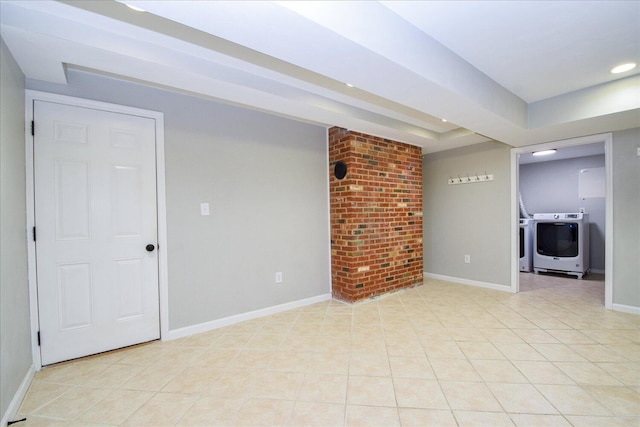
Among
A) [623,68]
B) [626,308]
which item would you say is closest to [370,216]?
[623,68]

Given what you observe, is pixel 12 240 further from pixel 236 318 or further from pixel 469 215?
pixel 469 215

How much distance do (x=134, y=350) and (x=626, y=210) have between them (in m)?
5.10

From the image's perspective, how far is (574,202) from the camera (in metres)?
5.14

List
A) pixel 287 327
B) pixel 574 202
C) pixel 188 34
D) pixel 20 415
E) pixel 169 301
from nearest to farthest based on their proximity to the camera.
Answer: pixel 20 415 → pixel 188 34 → pixel 169 301 → pixel 287 327 → pixel 574 202

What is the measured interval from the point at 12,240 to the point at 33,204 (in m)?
0.43

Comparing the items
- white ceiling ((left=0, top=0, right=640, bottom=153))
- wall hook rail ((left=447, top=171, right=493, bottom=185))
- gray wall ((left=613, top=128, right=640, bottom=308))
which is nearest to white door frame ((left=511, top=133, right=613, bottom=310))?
gray wall ((left=613, top=128, right=640, bottom=308))

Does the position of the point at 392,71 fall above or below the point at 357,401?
above

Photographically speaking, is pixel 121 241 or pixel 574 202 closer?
pixel 121 241

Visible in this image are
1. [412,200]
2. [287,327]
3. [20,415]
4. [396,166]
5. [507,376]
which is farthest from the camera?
[412,200]

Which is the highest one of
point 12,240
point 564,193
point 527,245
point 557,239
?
point 564,193

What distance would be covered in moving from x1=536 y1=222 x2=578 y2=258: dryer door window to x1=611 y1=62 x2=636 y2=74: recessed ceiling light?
319 cm

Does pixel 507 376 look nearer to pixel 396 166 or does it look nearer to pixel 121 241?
pixel 396 166

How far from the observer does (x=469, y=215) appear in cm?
420

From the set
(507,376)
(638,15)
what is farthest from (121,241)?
(638,15)
